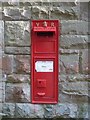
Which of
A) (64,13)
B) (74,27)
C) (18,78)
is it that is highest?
(64,13)

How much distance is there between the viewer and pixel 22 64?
3.85 metres

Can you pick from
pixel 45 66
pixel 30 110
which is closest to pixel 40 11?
pixel 45 66

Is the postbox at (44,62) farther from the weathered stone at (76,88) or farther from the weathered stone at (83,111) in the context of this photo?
the weathered stone at (83,111)

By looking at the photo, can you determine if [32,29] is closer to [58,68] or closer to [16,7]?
[16,7]

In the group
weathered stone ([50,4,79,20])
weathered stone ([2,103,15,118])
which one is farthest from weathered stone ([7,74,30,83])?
weathered stone ([50,4,79,20])

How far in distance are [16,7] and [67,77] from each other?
3.56 ft

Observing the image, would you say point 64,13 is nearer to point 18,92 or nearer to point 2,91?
point 18,92

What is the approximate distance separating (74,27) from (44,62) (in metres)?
0.57

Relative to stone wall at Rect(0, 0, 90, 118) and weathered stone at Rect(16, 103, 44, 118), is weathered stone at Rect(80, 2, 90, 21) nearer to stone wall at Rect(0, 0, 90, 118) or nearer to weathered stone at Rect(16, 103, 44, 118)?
stone wall at Rect(0, 0, 90, 118)

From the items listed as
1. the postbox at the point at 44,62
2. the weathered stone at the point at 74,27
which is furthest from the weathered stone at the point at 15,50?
the weathered stone at the point at 74,27

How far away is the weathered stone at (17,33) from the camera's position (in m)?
3.82

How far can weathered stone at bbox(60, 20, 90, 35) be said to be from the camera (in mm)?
3795

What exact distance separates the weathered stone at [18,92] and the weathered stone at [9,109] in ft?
0.21

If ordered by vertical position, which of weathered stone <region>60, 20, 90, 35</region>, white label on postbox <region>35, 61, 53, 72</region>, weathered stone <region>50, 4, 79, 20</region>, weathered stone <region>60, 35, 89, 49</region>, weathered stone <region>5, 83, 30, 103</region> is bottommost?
weathered stone <region>5, 83, 30, 103</region>
